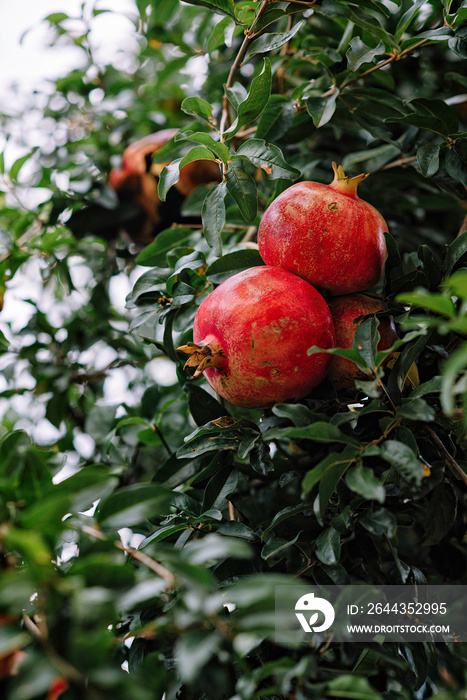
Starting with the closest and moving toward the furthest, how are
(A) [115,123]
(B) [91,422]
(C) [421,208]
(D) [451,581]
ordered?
(D) [451,581]
(B) [91,422]
(C) [421,208]
(A) [115,123]

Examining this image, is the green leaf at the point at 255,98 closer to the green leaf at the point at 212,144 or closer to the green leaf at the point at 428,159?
the green leaf at the point at 212,144

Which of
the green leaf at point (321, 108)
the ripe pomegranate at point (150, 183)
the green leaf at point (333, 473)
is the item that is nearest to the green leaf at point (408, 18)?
the green leaf at point (321, 108)

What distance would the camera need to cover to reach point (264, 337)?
0.58 metres

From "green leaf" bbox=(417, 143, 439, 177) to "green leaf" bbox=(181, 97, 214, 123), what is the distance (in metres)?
0.31

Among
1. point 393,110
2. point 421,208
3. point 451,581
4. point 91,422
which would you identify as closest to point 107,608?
point 451,581

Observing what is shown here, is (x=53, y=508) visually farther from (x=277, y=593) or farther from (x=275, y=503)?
(x=275, y=503)

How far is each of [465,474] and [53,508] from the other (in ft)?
1.48

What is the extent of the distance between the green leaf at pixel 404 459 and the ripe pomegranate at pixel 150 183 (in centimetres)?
85

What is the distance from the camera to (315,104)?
2.62ft

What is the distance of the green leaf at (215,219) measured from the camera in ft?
2.21

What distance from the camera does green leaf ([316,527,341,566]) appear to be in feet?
1.77

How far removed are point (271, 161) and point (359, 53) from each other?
0.82 feet

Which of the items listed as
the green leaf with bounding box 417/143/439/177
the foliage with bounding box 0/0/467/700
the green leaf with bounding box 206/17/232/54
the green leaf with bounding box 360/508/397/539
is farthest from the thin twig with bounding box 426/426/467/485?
the green leaf with bounding box 206/17/232/54

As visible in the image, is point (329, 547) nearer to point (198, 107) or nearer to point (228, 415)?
point (228, 415)
